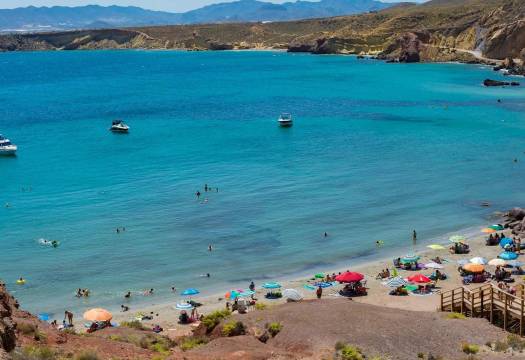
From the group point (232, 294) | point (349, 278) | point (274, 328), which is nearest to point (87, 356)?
point (274, 328)

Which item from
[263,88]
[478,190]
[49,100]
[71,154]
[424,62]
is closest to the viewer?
[478,190]

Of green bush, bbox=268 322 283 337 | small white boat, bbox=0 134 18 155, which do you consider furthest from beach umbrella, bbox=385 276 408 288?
small white boat, bbox=0 134 18 155

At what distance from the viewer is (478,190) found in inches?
2117

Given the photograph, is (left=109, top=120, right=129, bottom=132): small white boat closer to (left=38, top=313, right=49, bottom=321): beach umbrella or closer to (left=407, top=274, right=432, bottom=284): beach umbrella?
(left=38, top=313, right=49, bottom=321): beach umbrella

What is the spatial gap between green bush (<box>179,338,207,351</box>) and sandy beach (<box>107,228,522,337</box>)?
5064 millimetres

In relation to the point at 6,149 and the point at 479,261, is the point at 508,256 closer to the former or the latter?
the point at 479,261

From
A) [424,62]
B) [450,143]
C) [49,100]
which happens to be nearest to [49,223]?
[450,143]

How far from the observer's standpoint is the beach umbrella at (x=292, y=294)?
32.0 metres

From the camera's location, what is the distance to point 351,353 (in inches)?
800

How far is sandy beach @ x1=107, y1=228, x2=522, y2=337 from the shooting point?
3150 centimetres

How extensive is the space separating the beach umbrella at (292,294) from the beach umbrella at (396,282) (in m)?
5.09

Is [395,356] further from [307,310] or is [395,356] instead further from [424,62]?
[424,62]

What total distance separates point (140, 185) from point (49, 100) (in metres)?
75.6

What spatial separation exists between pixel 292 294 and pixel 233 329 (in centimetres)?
983
